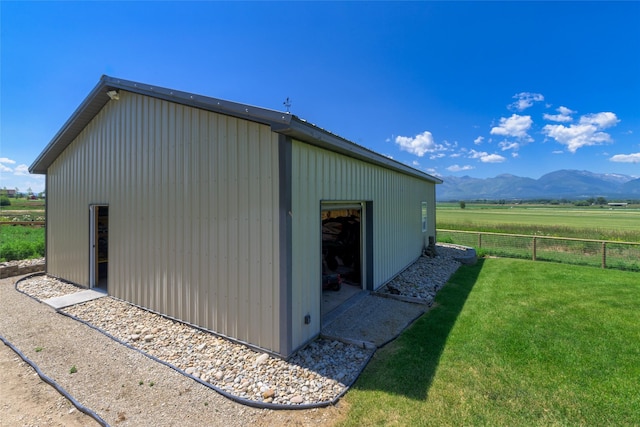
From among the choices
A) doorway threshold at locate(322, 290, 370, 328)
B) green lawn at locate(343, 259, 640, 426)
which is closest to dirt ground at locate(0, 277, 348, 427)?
green lawn at locate(343, 259, 640, 426)

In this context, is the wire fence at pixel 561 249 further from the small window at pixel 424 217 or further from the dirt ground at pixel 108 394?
the dirt ground at pixel 108 394

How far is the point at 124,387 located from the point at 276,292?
1931 millimetres

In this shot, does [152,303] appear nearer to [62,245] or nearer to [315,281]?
[315,281]

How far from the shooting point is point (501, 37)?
10297 mm

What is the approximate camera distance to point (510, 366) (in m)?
3.38

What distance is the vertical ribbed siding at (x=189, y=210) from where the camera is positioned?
12.1 ft

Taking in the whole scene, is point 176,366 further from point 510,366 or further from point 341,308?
Answer: point 510,366

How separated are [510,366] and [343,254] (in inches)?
187

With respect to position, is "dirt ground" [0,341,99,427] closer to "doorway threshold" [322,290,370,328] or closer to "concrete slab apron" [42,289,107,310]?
"concrete slab apron" [42,289,107,310]

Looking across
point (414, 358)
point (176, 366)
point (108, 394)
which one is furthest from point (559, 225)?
point (108, 394)

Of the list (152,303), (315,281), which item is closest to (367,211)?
(315,281)

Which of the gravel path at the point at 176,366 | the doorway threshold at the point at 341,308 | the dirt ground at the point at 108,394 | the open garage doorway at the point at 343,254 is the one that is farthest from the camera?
the open garage doorway at the point at 343,254

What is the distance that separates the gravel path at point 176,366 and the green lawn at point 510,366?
44 cm

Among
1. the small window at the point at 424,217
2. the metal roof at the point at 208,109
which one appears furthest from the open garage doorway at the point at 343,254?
the small window at the point at 424,217
